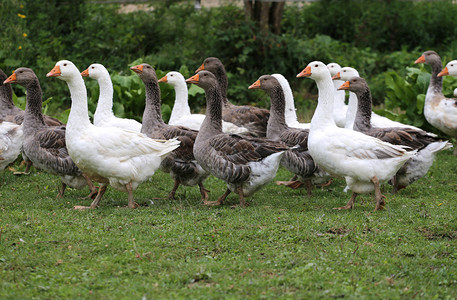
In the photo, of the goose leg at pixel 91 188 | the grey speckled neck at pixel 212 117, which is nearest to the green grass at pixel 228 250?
the goose leg at pixel 91 188

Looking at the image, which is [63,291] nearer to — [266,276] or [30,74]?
[266,276]

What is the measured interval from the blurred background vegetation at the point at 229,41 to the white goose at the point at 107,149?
547 cm

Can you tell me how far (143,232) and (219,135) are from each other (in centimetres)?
248

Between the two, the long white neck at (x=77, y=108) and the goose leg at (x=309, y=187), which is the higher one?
the long white neck at (x=77, y=108)

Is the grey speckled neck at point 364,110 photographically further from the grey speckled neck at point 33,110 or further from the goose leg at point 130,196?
the grey speckled neck at point 33,110

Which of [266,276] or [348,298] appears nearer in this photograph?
[348,298]

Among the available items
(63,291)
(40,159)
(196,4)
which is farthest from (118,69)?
(63,291)

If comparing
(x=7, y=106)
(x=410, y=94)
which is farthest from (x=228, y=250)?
(x=410, y=94)

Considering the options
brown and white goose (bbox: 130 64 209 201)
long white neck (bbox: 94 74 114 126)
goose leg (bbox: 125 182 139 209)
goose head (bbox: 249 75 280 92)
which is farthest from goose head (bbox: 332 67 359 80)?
goose leg (bbox: 125 182 139 209)

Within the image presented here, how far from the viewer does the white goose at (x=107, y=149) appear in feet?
28.3

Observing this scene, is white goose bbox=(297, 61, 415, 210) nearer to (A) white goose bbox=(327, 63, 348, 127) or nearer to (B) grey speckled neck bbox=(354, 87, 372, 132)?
(B) grey speckled neck bbox=(354, 87, 372, 132)

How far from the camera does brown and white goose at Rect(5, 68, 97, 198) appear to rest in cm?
959

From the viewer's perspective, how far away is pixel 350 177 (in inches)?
345

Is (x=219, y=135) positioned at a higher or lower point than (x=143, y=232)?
higher
